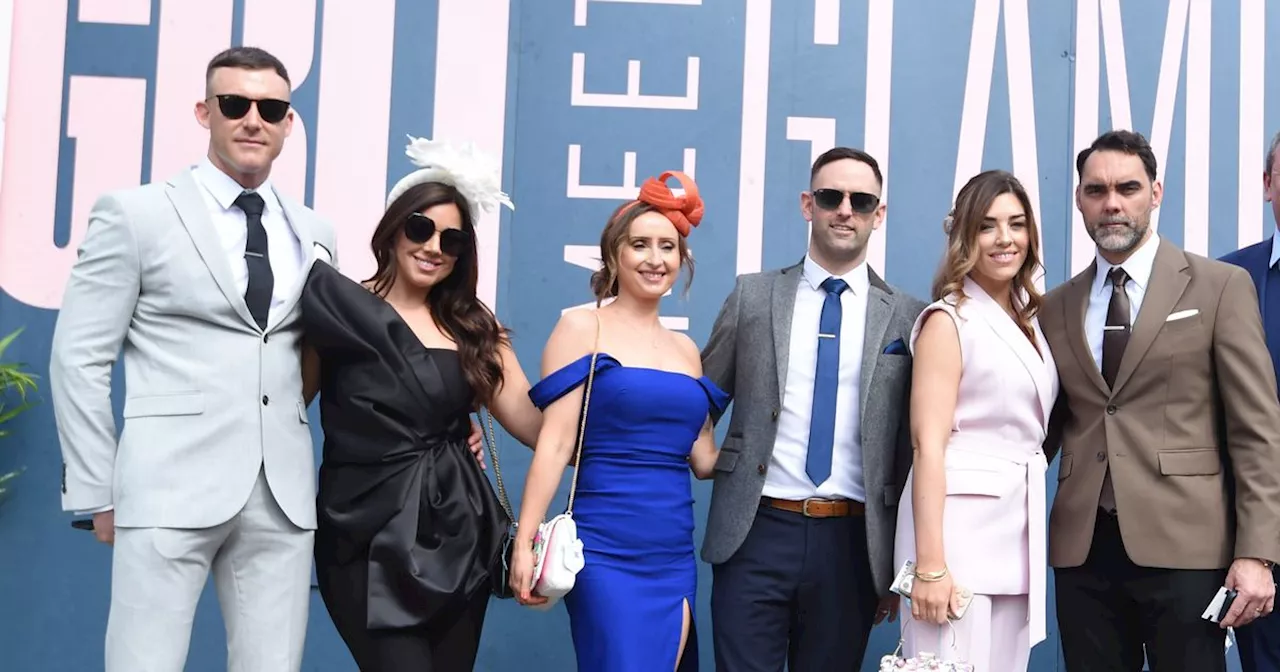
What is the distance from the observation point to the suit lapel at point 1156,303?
378cm

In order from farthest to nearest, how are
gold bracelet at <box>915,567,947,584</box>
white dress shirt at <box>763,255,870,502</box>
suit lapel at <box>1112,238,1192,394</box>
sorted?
white dress shirt at <box>763,255,870,502</box> < suit lapel at <box>1112,238,1192,394</box> < gold bracelet at <box>915,567,947,584</box>

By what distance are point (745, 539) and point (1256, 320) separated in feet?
5.45

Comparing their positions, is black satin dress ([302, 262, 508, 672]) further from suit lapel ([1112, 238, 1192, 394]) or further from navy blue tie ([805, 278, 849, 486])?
suit lapel ([1112, 238, 1192, 394])

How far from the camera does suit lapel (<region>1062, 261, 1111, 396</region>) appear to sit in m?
3.83

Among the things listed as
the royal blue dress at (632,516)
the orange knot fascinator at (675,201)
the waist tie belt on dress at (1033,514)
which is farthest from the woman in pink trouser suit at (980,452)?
the orange knot fascinator at (675,201)

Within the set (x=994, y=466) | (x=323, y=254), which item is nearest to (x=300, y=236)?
(x=323, y=254)

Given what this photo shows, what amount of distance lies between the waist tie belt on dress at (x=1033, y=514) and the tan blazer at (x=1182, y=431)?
Result: 0.23m

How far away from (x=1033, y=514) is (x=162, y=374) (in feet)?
8.00

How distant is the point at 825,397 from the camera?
3912 mm

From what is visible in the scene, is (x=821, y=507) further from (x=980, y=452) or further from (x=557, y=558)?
(x=557, y=558)

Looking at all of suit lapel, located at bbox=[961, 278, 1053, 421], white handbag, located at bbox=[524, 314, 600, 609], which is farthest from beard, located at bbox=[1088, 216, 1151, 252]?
white handbag, located at bbox=[524, 314, 600, 609]

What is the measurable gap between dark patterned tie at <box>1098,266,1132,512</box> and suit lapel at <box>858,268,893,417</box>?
66 centimetres

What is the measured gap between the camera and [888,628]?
17.2ft

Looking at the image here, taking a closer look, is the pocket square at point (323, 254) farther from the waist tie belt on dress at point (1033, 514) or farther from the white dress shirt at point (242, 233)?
the waist tie belt on dress at point (1033, 514)
